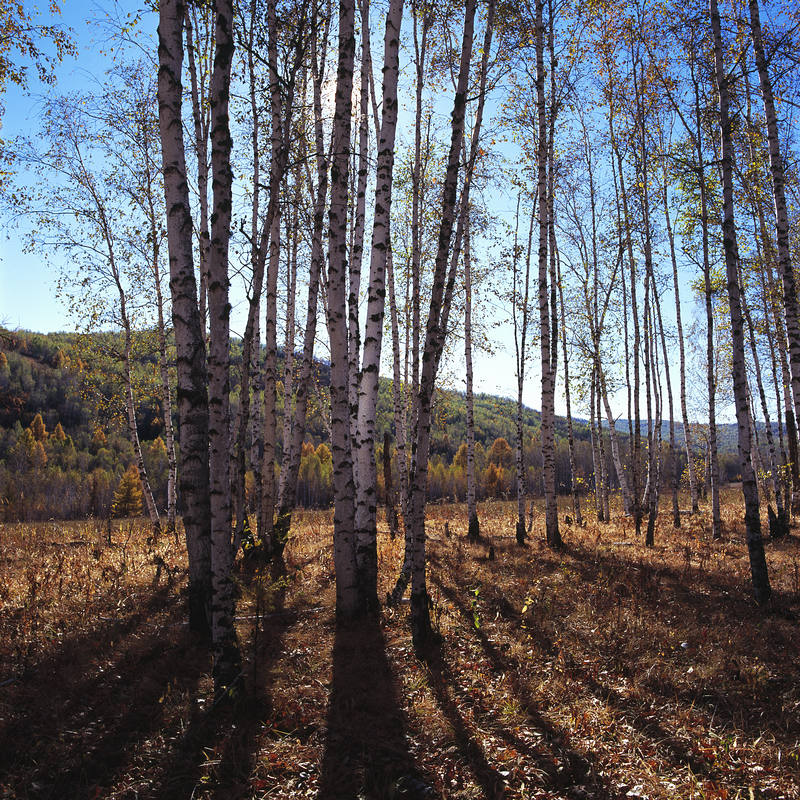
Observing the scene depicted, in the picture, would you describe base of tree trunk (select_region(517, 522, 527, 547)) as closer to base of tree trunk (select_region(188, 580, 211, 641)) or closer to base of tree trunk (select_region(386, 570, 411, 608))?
base of tree trunk (select_region(386, 570, 411, 608))

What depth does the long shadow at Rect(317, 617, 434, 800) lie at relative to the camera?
3742 millimetres

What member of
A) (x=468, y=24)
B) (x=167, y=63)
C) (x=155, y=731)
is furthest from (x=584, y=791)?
(x=468, y=24)

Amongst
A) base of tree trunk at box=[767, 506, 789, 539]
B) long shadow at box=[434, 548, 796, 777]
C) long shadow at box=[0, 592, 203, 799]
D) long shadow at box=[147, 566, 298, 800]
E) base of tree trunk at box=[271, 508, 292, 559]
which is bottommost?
long shadow at box=[434, 548, 796, 777]

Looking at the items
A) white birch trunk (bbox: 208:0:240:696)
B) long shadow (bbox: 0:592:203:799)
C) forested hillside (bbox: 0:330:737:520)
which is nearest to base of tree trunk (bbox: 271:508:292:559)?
long shadow (bbox: 0:592:203:799)

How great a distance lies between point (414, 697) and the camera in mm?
5027

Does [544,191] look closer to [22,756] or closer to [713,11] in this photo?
[713,11]

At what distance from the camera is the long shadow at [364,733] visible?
3742 millimetres

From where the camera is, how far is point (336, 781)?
12.4 ft

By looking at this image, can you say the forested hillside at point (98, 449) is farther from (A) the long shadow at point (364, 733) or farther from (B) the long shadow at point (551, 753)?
(B) the long shadow at point (551, 753)

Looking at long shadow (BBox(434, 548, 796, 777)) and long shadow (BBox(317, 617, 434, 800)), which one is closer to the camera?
long shadow (BBox(317, 617, 434, 800))

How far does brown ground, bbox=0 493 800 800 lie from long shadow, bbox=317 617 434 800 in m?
0.02

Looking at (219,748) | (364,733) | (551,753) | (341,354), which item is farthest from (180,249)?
(551,753)

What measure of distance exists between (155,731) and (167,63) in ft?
22.1

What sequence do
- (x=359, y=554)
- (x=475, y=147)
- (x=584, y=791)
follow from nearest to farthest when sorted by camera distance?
(x=584, y=791) < (x=359, y=554) < (x=475, y=147)
